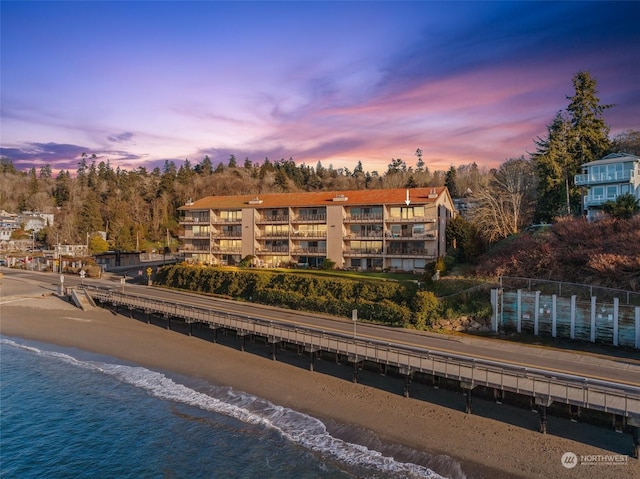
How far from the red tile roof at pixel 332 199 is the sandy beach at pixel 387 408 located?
30.0 metres

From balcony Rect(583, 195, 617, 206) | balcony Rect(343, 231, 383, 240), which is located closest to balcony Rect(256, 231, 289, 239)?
balcony Rect(343, 231, 383, 240)

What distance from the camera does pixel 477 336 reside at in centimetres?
3897

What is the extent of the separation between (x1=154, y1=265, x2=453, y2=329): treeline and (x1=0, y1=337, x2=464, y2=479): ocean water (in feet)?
60.2

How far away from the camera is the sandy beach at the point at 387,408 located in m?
21.0

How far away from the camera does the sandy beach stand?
21.0m

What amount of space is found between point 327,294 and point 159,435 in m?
26.6

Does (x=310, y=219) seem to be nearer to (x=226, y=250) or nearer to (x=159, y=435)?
(x=226, y=250)

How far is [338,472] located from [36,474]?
51.8 feet

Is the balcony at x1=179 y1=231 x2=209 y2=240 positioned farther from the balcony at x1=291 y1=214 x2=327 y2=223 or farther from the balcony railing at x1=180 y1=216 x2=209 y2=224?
the balcony at x1=291 y1=214 x2=327 y2=223

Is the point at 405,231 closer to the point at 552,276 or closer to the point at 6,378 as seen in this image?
the point at 552,276

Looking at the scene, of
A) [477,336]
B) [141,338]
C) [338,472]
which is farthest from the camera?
[141,338]

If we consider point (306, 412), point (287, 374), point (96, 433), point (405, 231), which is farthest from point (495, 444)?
point (405, 231)

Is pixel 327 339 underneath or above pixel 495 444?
above

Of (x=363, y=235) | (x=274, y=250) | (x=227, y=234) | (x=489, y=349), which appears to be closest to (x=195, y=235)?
(x=227, y=234)
